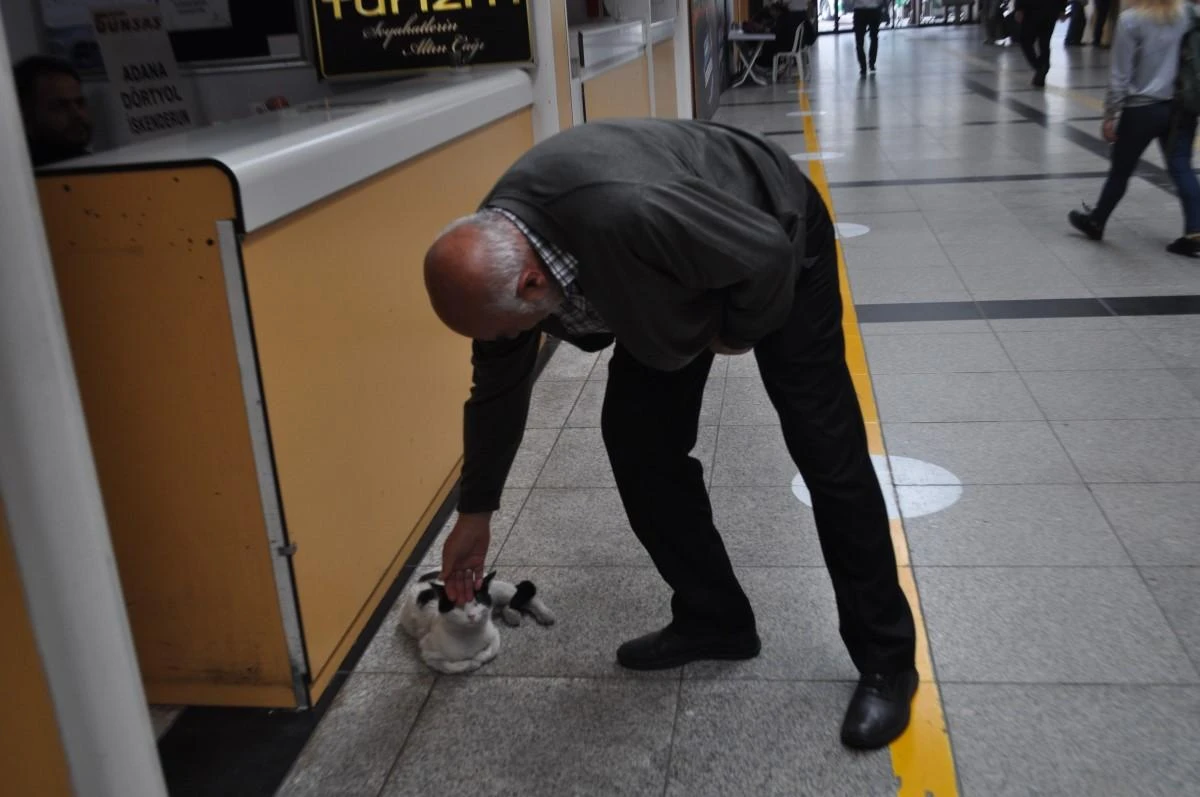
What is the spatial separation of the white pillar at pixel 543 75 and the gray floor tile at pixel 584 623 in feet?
7.22

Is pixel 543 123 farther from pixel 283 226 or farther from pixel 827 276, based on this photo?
pixel 827 276

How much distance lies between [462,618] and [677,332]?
111 centimetres

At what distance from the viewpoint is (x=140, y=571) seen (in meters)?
2.54

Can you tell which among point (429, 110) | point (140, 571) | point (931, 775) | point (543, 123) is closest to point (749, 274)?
point (931, 775)

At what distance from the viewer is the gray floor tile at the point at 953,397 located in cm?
408

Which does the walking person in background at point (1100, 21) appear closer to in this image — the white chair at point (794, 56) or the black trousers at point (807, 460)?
the white chair at point (794, 56)

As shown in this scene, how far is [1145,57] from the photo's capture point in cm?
569

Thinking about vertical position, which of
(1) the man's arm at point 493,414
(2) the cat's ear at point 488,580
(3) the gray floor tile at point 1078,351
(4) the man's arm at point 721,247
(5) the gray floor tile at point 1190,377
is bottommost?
(5) the gray floor tile at point 1190,377

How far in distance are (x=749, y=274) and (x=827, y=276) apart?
0.48 metres

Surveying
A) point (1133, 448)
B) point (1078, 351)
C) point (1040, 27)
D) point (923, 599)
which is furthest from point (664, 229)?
point (1040, 27)

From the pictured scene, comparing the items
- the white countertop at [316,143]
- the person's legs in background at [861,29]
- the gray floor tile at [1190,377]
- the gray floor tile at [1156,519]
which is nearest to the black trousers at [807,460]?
the white countertop at [316,143]

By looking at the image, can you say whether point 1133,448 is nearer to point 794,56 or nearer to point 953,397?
point 953,397

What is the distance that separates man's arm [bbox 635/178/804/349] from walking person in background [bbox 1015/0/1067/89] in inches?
540

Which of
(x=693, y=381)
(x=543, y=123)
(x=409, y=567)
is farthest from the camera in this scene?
(x=543, y=123)
